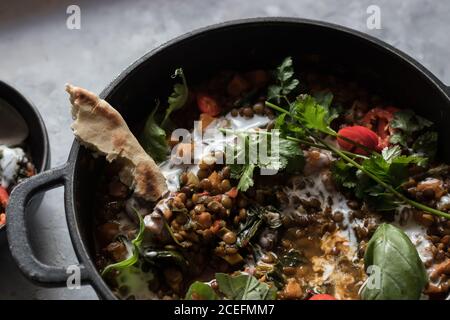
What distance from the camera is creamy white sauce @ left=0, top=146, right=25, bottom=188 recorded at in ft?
7.52

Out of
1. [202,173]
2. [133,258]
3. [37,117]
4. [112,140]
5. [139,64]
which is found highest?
[139,64]

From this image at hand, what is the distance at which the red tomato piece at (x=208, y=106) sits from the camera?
222 centimetres

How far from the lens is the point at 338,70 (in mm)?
2293

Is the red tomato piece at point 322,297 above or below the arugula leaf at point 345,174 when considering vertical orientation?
below

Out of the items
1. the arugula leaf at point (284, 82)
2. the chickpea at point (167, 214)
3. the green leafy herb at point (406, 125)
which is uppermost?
the arugula leaf at point (284, 82)

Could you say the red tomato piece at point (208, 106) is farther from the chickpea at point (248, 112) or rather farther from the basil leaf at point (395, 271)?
the basil leaf at point (395, 271)

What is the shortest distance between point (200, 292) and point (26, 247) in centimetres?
47

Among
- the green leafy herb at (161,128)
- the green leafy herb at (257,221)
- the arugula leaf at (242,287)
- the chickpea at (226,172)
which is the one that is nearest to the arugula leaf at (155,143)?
the green leafy herb at (161,128)

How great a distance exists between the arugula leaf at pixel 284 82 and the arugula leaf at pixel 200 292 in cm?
69

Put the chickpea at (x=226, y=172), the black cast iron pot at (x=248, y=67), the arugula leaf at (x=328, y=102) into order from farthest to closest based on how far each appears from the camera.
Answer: the arugula leaf at (x=328, y=102) → the chickpea at (x=226, y=172) → the black cast iron pot at (x=248, y=67)

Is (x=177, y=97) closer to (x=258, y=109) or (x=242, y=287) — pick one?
(x=258, y=109)

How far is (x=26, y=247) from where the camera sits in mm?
1742

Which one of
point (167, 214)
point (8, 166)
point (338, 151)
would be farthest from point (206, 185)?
point (8, 166)

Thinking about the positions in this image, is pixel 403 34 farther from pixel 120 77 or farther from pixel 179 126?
pixel 120 77
